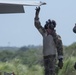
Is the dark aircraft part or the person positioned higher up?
the dark aircraft part

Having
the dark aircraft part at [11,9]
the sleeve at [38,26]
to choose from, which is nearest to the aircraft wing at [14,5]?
the dark aircraft part at [11,9]

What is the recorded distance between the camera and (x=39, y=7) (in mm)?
8875

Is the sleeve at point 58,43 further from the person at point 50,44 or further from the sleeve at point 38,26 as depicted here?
the sleeve at point 38,26

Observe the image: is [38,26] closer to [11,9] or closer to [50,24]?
[50,24]

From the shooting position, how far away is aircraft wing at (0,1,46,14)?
843 cm

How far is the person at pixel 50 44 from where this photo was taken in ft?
29.3

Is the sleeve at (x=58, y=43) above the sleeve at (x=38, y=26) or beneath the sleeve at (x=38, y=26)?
beneath

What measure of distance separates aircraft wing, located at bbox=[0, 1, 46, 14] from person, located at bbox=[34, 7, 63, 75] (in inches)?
10.9

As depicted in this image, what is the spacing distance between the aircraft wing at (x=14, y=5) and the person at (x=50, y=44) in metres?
0.28

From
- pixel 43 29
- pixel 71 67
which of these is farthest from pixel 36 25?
pixel 71 67

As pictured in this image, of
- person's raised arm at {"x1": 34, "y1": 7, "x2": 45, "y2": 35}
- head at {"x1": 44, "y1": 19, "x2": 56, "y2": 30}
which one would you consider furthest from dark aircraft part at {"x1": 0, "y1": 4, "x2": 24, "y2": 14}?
head at {"x1": 44, "y1": 19, "x2": 56, "y2": 30}

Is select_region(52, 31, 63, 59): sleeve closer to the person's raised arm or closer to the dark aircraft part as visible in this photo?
the person's raised arm

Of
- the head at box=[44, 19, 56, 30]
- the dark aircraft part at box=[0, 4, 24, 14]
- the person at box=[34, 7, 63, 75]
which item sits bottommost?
the person at box=[34, 7, 63, 75]

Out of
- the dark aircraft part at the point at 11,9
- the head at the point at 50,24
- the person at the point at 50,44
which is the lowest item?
the person at the point at 50,44
